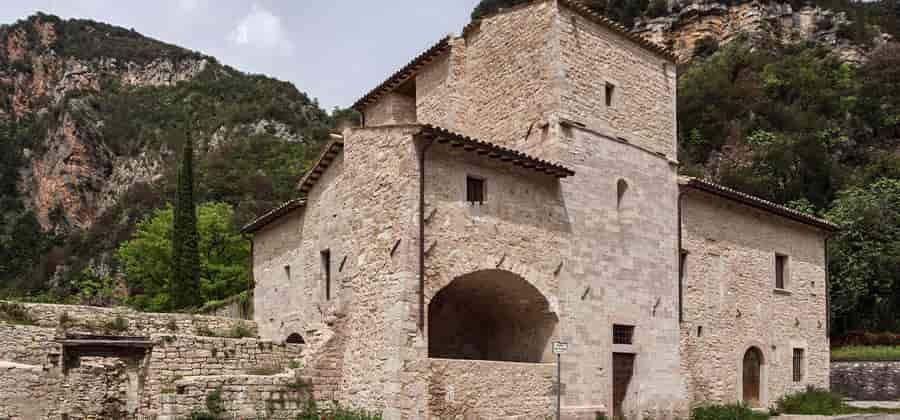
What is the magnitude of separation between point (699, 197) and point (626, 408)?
269 inches

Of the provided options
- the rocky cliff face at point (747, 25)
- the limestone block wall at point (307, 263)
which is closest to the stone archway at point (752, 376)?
the limestone block wall at point (307, 263)

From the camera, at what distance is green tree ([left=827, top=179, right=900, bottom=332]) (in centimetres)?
3509

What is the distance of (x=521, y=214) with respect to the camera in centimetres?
1730

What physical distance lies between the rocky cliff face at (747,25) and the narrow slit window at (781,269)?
133ft

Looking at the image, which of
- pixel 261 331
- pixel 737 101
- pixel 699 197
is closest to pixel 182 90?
pixel 737 101

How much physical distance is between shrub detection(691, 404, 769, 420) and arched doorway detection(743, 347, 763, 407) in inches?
62.3

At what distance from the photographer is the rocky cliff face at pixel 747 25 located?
61.1m

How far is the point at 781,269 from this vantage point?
2547 centimetres

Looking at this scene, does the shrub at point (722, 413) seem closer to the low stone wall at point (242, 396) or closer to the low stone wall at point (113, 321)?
the low stone wall at point (242, 396)

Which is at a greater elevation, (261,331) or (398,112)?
(398,112)

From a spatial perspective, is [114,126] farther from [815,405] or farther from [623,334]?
[815,405]

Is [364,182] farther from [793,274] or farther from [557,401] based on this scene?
[793,274]

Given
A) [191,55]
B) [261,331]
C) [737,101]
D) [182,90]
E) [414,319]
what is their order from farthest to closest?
1. [191,55]
2. [182,90]
3. [737,101]
4. [261,331]
5. [414,319]

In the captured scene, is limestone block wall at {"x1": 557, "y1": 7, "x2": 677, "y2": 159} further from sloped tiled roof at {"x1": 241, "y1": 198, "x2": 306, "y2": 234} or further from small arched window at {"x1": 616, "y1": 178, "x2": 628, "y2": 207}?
sloped tiled roof at {"x1": 241, "y1": 198, "x2": 306, "y2": 234}
